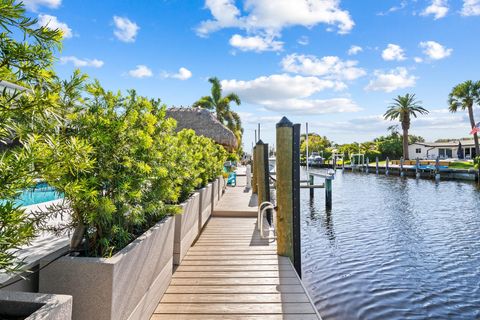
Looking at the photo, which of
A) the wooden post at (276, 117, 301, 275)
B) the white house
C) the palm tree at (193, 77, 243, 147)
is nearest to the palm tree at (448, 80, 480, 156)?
the white house

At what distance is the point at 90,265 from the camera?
195cm

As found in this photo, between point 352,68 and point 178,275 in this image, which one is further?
point 352,68

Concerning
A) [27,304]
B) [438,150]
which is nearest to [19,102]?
[27,304]

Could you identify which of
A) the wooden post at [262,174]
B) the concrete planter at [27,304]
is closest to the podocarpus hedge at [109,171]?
the concrete planter at [27,304]

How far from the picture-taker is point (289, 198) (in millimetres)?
4754

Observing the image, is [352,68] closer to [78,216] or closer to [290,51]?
[290,51]

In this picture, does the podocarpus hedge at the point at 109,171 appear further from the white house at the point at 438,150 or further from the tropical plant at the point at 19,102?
the white house at the point at 438,150

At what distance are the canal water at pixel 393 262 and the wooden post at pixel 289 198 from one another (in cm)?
155

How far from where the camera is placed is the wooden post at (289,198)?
15.5ft

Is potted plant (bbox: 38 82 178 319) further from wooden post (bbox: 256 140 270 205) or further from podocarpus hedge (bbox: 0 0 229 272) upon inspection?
wooden post (bbox: 256 140 270 205)

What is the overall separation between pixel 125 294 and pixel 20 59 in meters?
1.63

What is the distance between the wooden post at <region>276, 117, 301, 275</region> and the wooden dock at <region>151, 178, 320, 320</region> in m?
0.24

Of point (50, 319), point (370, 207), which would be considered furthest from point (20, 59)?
point (370, 207)

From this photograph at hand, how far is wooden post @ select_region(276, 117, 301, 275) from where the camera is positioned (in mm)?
4738
